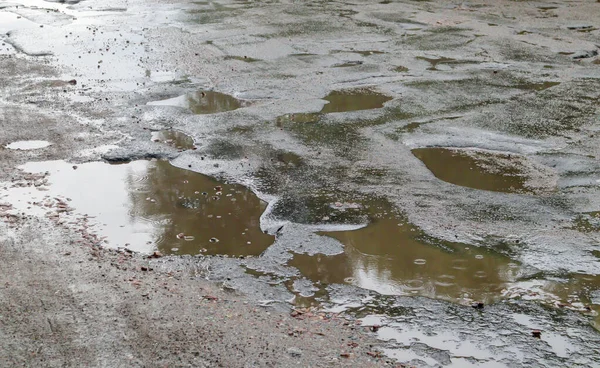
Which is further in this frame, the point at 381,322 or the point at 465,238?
the point at 465,238

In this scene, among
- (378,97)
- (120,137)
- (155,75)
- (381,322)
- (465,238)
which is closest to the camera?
(381,322)

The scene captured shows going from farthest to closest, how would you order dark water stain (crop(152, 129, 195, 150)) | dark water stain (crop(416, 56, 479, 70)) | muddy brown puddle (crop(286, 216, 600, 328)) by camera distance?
dark water stain (crop(416, 56, 479, 70))
dark water stain (crop(152, 129, 195, 150))
muddy brown puddle (crop(286, 216, 600, 328))

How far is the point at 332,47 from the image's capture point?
548 inches

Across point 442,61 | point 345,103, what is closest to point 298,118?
point 345,103

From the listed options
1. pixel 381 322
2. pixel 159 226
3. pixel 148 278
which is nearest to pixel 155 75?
pixel 159 226

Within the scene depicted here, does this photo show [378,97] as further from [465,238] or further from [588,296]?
[588,296]

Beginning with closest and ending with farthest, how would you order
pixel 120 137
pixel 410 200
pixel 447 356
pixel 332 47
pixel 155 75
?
pixel 447 356 → pixel 410 200 → pixel 120 137 → pixel 155 75 → pixel 332 47

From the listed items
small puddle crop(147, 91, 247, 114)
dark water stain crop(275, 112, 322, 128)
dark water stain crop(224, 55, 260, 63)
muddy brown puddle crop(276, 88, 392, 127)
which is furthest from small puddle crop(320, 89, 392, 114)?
dark water stain crop(224, 55, 260, 63)

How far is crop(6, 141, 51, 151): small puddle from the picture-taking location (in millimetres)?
8742

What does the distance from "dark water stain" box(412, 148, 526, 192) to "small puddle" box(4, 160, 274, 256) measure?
6.76 ft

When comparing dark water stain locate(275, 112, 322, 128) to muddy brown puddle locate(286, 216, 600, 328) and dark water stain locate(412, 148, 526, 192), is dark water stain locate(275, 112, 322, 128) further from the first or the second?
muddy brown puddle locate(286, 216, 600, 328)

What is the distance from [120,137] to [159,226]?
251 cm

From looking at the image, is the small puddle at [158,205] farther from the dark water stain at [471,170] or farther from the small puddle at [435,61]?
the small puddle at [435,61]

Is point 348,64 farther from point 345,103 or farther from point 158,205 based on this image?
point 158,205
